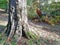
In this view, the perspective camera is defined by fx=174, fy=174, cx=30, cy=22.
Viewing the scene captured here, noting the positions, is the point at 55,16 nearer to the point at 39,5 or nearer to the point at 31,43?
the point at 39,5

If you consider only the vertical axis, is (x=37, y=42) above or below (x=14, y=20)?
below

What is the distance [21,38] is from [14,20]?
0.74 meters

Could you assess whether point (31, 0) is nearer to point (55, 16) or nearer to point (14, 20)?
point (55, 16)

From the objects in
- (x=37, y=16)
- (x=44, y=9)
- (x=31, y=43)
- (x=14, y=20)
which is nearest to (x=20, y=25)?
(x=14, y=20)

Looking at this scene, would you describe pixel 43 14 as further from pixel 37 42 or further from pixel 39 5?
pixel 37 42

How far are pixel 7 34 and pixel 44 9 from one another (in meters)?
6.04

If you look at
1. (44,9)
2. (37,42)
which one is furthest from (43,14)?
(37,42)

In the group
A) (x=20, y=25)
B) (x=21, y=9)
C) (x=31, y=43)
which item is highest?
(x=21, y=9)

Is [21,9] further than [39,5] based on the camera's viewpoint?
No

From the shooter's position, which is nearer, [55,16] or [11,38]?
[11,38]

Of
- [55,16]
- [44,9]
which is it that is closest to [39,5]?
[44,9]

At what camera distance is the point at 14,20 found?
6617 mm

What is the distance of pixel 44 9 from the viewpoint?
485 inches

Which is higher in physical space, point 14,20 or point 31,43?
Result: point 14,20
